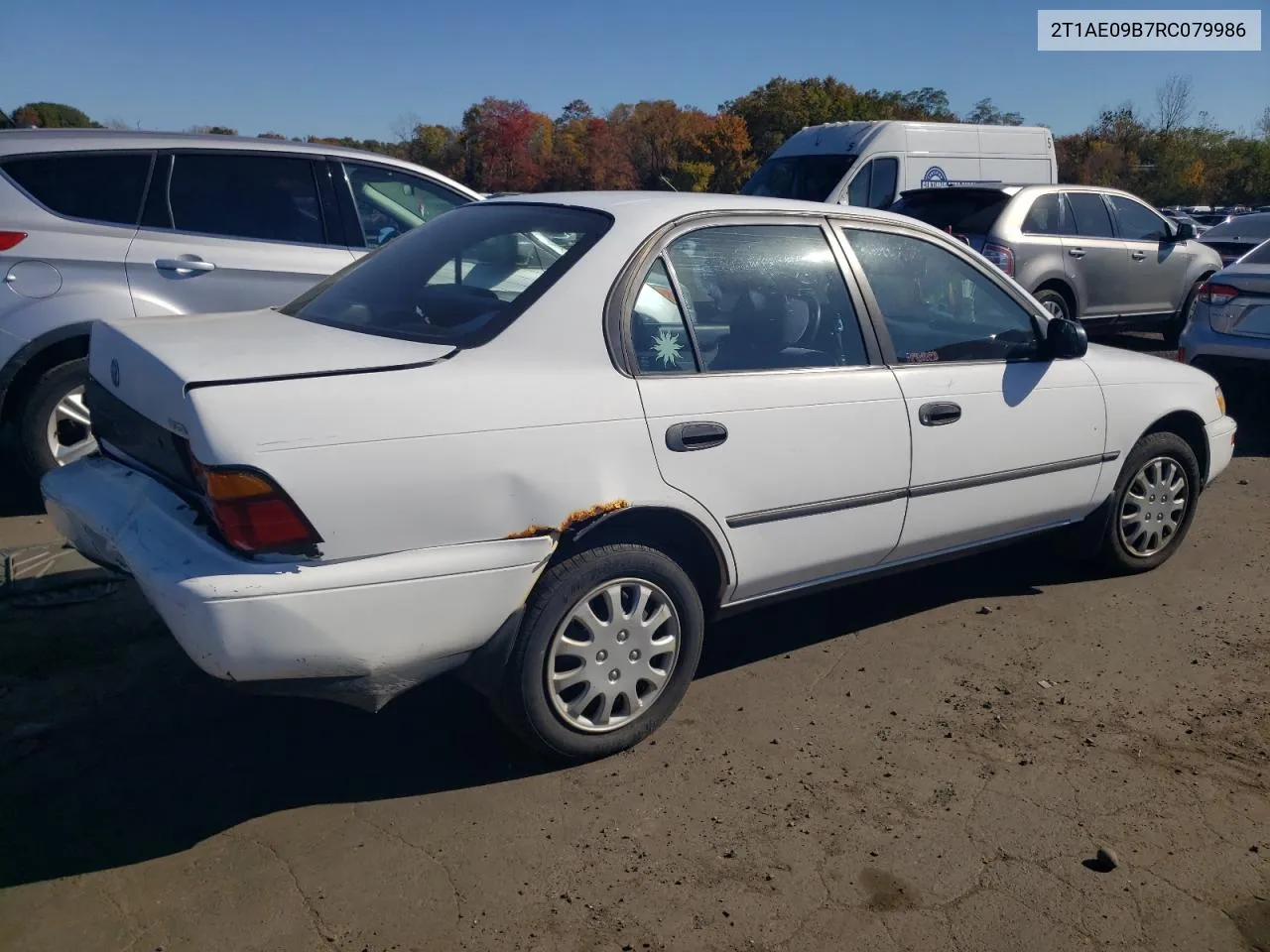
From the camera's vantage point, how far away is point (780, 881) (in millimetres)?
2811

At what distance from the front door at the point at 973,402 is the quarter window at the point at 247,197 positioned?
3.39m

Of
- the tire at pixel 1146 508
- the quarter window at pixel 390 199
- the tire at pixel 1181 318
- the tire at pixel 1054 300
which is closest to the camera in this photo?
the tire at pixel 1146 508

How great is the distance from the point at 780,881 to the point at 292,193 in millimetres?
4746

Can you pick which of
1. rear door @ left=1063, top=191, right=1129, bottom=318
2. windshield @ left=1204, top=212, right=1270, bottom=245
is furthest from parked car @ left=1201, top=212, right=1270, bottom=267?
rear door @ left=1063, top=191, right=1129, bottom=318

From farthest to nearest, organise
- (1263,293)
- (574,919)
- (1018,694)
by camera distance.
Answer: (1263,293) < (1018,694) < (574,919)

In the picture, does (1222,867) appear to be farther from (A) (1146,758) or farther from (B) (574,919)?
(B) (574,919)

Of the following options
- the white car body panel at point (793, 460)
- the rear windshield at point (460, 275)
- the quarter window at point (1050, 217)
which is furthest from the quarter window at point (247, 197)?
the quarter window at point (1050, 217)

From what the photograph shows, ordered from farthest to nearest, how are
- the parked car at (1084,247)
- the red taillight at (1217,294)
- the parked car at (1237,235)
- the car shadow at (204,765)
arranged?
1. the parked car at (1237,235)
2. the parked car at (1084,247)
3. the red taillight at (1217,294)
4. the car shadow at (204,765)

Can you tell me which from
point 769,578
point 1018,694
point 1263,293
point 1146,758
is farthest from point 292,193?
point 1263,293

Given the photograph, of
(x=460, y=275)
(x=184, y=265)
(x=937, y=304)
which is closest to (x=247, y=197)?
(x=184, y=265)

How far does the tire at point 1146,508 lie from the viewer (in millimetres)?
4809

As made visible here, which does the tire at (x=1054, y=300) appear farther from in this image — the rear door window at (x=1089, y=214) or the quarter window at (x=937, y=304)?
the quarter window at (x=937, y=304)

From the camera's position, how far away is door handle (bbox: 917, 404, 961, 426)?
12.8 feet

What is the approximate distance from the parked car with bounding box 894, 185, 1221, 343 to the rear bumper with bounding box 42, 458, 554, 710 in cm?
813
